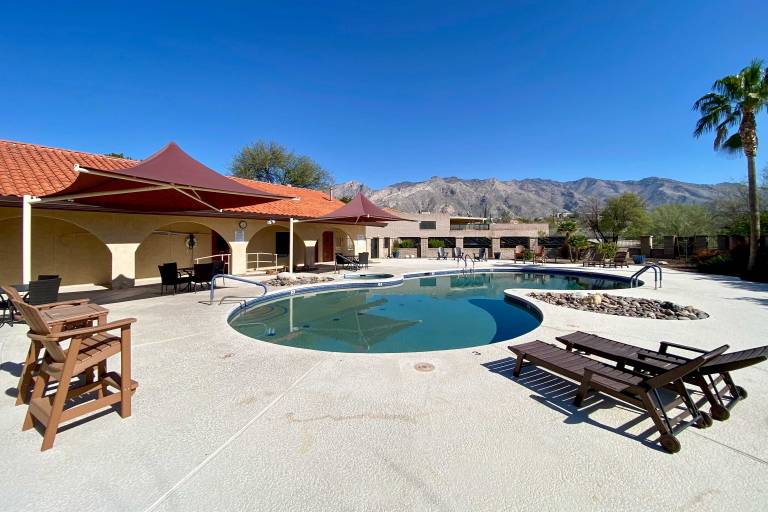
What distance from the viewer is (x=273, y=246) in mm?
18031

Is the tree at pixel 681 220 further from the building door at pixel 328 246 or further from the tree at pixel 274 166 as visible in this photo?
the tree at pixel 274 166

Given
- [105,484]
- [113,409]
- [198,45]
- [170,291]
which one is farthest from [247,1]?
[105,484]

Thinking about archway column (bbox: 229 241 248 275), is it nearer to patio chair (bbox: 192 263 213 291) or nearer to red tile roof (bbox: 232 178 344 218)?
red tile roof (bbox: 232 178 344 218)

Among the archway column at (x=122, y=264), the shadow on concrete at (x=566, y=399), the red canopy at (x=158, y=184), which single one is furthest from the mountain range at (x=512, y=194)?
the shadow on concrete at (x=566, y=399)

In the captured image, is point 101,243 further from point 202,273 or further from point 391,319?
point 391,319

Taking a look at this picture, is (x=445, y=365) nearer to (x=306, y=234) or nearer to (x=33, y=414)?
(x=33, y=414)

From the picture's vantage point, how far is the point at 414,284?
1362 centimetres

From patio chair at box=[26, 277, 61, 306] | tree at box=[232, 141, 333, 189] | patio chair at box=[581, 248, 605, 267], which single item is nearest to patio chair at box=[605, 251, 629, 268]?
patio chair at box=[581, 248, 605, 267]

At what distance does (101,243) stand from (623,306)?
52.2ft

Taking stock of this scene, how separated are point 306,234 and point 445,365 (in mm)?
13710

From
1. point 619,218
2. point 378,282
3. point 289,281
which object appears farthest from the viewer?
point 619,218

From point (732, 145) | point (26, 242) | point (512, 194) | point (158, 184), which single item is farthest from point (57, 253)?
point (512, 194)

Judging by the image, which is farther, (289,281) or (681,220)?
(681,220)

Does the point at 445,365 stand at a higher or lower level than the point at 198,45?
lower
